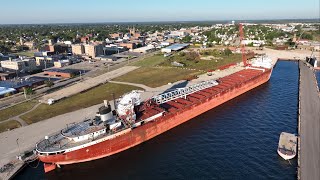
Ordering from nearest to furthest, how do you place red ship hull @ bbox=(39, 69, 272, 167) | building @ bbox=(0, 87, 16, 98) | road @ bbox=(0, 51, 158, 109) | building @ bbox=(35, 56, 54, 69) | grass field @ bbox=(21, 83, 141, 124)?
1. red ship hull @ bbox=(39, 69, 272, 167)
2. grass field @ bbox=(21, 83, 141, 124)
3. road @ bbox=(0, 51, 158, 109)
4. building @ bbox=(0, 87, 16, 98)
5. building @ bbox=(35, 56, 54, 69)

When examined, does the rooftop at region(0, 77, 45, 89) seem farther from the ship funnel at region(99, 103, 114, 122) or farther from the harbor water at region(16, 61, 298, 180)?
the ship funnel at region(99, 103, 114, 122)

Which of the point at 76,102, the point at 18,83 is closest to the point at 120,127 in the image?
the point at 76,102

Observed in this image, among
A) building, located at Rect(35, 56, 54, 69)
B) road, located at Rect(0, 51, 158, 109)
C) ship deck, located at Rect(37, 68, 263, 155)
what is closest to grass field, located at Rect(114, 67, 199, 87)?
road, located at Rect(0, 51, 158, 109)

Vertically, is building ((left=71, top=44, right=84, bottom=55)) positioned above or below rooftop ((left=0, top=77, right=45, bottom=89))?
above

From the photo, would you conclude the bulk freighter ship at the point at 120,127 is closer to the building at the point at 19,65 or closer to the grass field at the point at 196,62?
the grass field at the point at 196,62

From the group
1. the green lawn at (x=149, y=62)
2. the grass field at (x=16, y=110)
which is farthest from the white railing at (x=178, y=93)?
the green lawn at (x=149, y=62)

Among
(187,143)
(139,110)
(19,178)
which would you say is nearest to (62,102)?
(139,110)
